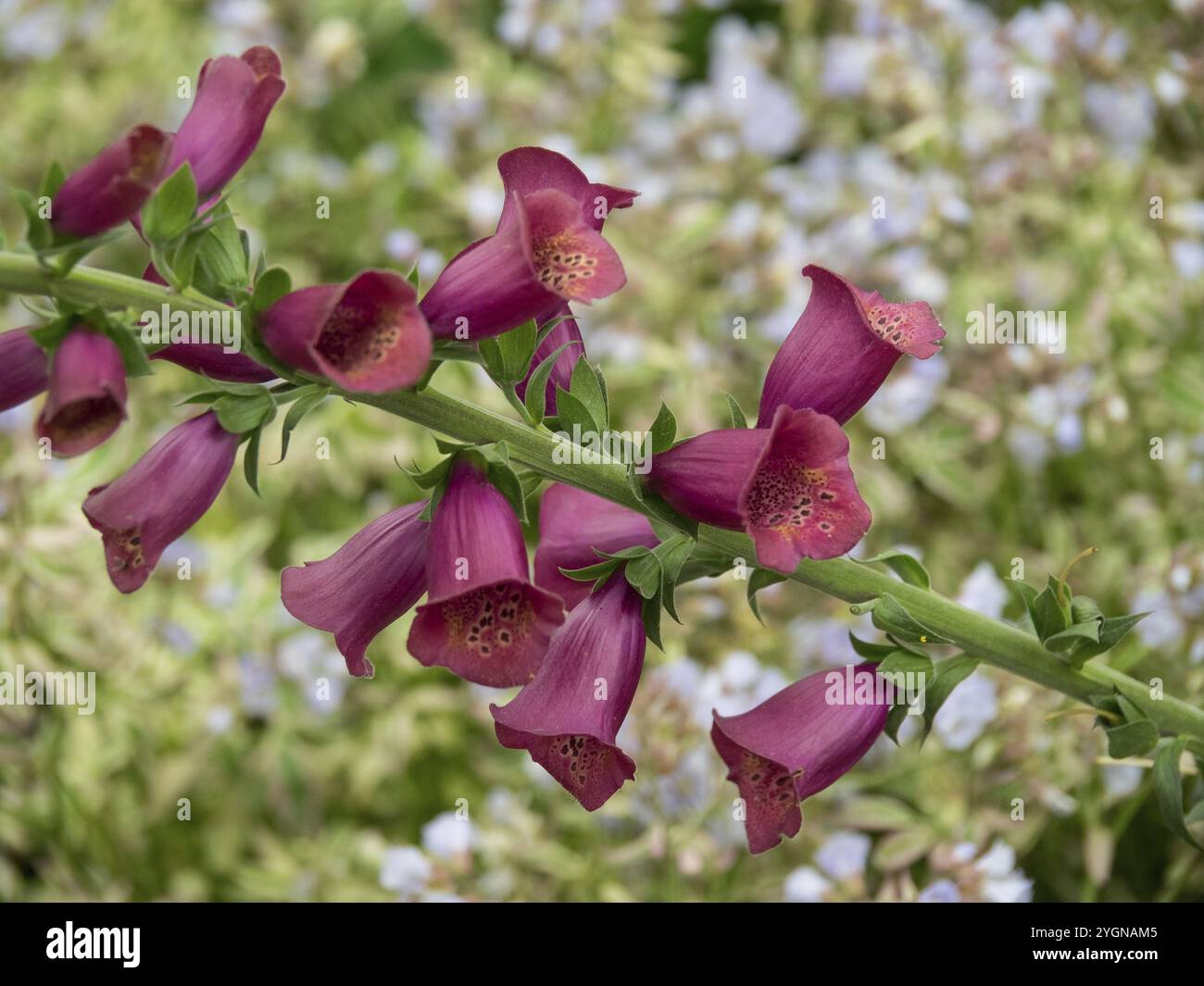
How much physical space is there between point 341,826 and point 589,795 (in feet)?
3.88

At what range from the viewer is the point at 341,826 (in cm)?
203

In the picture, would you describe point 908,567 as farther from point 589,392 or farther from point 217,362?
point 217,362

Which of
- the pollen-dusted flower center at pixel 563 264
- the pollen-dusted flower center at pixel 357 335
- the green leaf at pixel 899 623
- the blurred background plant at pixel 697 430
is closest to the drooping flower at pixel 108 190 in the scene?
the pollen-dusted flower center at pixel 357 335

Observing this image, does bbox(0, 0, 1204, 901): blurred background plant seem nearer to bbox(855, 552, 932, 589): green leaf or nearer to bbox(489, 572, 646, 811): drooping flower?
bbox(855, 552, 932, 589): green leaf

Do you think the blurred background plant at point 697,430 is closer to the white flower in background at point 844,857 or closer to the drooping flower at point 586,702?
the white flower in background at point 844,857

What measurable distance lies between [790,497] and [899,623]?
0.17 metres

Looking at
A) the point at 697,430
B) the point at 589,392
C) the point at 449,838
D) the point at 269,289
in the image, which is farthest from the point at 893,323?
the point at 697,430

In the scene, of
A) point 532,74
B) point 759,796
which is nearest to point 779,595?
point 759,796

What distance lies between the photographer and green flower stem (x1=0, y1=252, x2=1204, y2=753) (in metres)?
0.86

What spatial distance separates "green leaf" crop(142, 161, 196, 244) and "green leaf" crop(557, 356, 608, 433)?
29 cm

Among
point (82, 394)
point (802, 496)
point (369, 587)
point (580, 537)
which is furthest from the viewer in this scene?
point (580, 537)

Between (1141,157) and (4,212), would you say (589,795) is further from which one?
(4,212)

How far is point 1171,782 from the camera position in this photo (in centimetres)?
102

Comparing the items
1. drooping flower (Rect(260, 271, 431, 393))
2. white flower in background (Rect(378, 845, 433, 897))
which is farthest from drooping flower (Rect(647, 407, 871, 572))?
white flower in background (Rect(378, 845, 433, 897))
